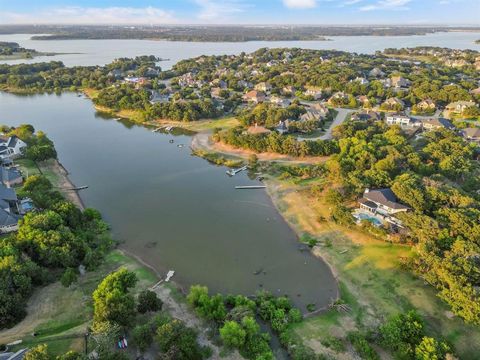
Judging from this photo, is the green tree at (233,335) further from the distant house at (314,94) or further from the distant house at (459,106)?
the distant house at (314,94)

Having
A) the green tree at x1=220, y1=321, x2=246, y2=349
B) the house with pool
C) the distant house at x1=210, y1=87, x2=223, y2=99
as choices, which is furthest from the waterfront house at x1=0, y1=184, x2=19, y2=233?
the distant house at x1=210, y1=87, x2=223, y2=99

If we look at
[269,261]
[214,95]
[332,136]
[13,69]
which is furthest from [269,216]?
[13,69]

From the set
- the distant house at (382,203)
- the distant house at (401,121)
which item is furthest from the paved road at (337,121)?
the distant house at (382,203)

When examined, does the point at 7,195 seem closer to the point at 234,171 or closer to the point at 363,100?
the point at 234,171

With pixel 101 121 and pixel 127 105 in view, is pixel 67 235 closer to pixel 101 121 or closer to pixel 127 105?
pixel 101 121

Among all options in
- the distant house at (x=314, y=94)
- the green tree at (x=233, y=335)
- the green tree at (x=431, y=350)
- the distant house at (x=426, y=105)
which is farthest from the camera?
the distant house at (x=314, y=94)

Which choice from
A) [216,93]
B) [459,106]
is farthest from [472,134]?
[216,93]

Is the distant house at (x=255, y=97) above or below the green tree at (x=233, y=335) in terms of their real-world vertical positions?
above

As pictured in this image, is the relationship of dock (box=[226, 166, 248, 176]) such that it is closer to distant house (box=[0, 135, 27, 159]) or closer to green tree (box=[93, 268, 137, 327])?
green tree (box=[93, 268, 137, 327])
